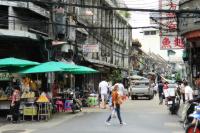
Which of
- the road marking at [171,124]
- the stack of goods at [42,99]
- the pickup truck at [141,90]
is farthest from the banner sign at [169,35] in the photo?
the stack of goods at [42,99]

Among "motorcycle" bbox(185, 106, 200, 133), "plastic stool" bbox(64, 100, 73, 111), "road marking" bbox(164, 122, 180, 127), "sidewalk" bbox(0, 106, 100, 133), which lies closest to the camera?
"motorcycle" bbox(185, 106, 200, 133)

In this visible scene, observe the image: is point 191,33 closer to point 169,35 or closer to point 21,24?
point 169,35

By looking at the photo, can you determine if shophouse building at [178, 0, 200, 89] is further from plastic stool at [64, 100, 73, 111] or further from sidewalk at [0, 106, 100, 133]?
sidewalk at [0, 106, 100, 133]

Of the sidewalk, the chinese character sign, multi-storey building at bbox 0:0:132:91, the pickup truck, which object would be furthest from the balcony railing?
the pickup truck

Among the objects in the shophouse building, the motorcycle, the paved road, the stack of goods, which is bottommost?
the paved road

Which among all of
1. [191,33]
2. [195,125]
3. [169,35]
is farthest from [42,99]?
[169,35]

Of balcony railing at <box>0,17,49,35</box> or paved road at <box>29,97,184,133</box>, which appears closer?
paved road at <box>29,97,184,133</box>

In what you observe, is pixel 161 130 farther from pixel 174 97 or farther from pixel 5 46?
pixel 5 46

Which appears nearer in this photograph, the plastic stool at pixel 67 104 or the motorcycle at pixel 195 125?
the motorcycle at pixel 195 125

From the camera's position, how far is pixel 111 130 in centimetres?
1808

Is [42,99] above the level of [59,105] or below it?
above

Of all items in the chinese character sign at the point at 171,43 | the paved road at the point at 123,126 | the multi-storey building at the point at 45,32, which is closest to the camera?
the paved road at the point at 123,126

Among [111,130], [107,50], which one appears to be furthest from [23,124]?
[107,50]

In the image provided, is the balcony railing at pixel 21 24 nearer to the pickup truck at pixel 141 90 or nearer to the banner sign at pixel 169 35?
the banner sign at pixel 169 35
